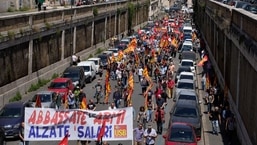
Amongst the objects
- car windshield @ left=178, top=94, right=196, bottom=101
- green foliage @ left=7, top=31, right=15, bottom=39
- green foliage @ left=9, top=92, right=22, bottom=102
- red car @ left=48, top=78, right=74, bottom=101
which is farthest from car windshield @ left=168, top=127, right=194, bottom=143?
green foliage @ left=7, top=31, right=15, bottom=39

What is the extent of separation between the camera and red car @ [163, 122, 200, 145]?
21.7 metres

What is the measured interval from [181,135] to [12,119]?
753 centimetres

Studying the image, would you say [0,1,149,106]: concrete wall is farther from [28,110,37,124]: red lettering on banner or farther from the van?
[28,110,37,124]: red lettering on banner

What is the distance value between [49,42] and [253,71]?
24.6 meters

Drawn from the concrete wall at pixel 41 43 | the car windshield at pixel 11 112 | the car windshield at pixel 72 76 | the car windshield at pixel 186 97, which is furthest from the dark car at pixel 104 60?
the car windshield at pixel 11 112

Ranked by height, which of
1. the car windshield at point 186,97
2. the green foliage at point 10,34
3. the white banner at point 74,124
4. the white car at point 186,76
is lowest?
the white car at point 186,76

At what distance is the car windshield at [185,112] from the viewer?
86.0 feet

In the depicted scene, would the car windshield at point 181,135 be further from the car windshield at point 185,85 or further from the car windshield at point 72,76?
the car windshield at point 72,76

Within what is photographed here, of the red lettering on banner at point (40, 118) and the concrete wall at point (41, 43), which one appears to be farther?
the concrete wall at point (41, 43)

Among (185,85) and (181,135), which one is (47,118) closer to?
(181,135)

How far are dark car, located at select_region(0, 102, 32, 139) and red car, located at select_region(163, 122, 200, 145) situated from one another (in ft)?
21.5

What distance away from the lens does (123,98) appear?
33.1 meters

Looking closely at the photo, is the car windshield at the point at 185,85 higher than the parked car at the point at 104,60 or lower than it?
higher

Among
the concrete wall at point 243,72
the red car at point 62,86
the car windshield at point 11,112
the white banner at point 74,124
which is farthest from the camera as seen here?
the red car at point 62,86
